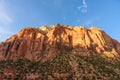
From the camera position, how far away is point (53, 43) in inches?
6432

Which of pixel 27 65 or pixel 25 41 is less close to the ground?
pixel 25 41

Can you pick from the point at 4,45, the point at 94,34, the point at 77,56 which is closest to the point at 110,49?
the point at 94,34

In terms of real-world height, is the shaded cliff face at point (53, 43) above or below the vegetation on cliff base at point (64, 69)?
Answer: above

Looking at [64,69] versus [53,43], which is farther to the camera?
[53,43]

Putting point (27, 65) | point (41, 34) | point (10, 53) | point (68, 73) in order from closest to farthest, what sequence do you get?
point (68, 73) < point (27, 65) < point (10, 53) < point (41, 34)

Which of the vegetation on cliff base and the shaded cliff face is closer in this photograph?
the vegetation on cliff base

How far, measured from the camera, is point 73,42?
167m

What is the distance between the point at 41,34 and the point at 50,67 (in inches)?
1494

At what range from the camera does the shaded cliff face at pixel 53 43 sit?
157400mm

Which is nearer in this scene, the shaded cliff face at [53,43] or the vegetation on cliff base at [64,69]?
the vegetation on cliff base at [64,69]

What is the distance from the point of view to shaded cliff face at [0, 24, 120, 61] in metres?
157

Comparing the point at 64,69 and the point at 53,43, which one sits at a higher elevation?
the point at 53,43

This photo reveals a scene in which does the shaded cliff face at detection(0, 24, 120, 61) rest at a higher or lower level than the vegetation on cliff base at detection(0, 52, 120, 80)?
higher

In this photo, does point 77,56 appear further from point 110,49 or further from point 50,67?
point 110,49
